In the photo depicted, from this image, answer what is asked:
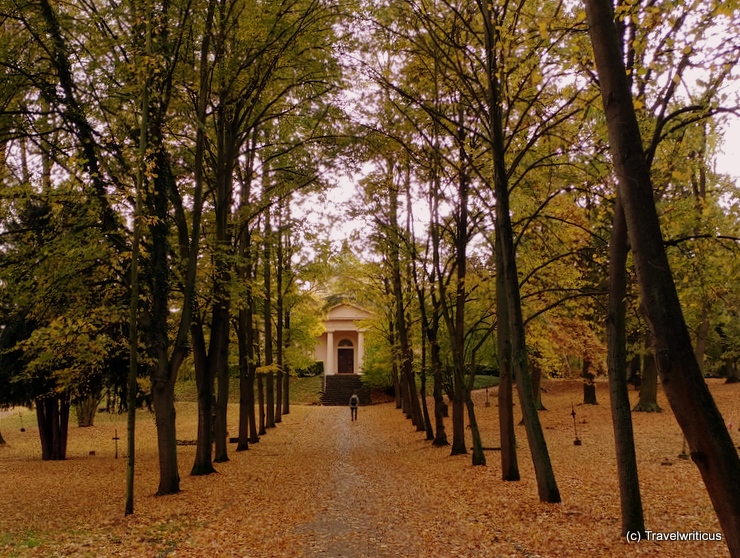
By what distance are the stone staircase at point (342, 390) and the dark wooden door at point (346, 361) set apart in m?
6.08

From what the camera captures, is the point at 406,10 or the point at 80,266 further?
the point at 406,10

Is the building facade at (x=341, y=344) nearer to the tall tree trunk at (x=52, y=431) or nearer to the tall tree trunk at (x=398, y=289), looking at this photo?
the tall tree trunk at (x=398, y=289)

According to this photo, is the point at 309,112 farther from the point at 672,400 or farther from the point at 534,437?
the point at 672,400

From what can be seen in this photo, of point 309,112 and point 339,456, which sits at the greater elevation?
point 309,112

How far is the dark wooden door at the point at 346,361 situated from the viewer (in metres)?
58.2

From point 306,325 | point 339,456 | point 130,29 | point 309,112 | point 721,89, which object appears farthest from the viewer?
point 306,325

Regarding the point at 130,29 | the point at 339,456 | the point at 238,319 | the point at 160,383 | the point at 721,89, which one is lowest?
the point at 339,456

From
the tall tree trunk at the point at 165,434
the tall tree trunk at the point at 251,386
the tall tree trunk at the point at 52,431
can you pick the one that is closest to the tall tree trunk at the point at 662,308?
the tall tree trunk at the point at 165,434

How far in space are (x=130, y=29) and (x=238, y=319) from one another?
971 cm

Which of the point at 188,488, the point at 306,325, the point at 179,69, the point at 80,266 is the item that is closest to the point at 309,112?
the point at 179,69

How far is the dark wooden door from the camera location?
191 ft

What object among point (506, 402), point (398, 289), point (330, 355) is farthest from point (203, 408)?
point (330, 355)

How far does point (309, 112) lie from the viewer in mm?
13836

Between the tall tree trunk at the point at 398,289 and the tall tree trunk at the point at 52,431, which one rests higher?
the tall tree trunk at the point at 398,289
